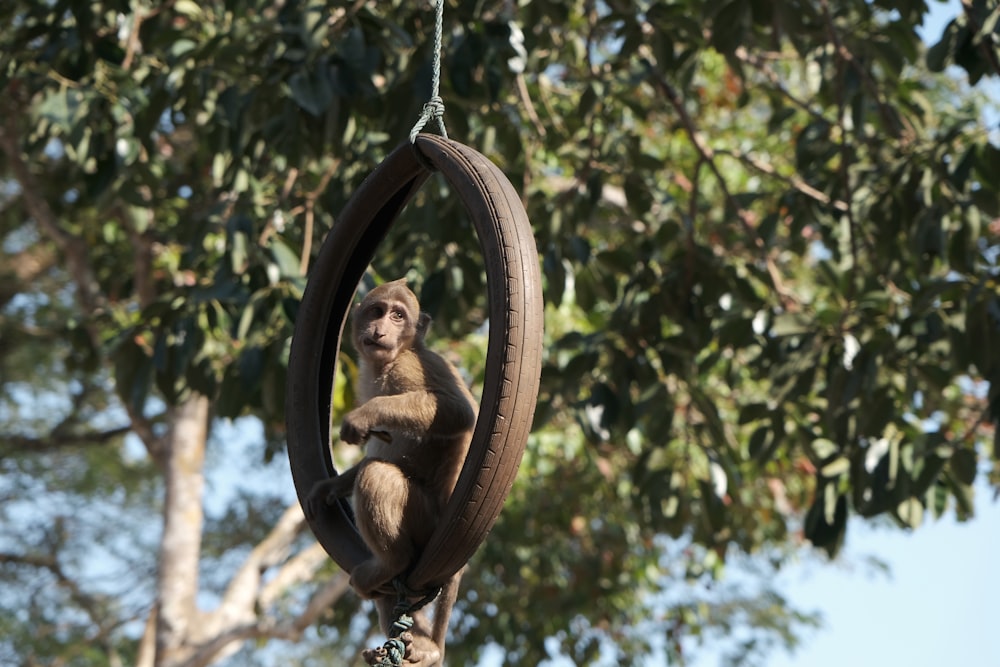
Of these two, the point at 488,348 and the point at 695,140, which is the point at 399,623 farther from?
the point at 695,140

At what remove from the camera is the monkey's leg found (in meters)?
2.64

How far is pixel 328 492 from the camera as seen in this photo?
2891mm

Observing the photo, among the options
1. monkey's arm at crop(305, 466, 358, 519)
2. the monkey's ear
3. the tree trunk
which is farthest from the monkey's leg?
the tree trunk

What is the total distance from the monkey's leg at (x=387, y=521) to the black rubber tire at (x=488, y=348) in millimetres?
71

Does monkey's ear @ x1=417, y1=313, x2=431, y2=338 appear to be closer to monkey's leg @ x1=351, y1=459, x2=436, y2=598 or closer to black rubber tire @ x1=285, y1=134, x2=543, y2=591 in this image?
black rubber tire @ x1=285, y1=134, x2=543, y2=591

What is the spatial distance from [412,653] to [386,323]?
0.83 metres

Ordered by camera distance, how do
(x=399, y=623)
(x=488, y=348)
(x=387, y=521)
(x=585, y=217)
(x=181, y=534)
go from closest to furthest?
1. (x=488, y=348)
2. (x=399, y=623)
3. (x=387, y=521)
4. (x=585, y=217)
5. (x=181, y=534)

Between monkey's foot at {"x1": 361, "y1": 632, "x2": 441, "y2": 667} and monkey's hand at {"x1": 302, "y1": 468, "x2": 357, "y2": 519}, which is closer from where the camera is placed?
monkey's foot at {"x1": 361, "y1": 632, "x2": 441, "y2": 667}

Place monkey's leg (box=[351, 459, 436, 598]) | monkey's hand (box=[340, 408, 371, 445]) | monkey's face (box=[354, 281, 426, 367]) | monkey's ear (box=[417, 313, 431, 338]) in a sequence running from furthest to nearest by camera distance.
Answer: monkey's ear (box=[417, 313, 431, 338]), monkey's face (box=[354, 281, 426, 367]), monkey's hand (box=[340, 408, 371, 445]), monkey's leg (box=[351, 459, 436, 598])

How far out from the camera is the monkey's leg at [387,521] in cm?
264

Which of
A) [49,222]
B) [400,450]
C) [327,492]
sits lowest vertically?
[327,492]

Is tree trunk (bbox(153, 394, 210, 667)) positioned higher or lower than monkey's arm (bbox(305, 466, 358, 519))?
higher

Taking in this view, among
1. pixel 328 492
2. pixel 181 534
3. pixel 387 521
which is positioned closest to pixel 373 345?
pixel 328 492

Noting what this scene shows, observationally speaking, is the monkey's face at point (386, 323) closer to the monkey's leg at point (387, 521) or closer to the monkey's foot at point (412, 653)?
the monkey's leg at point (387, 521)
